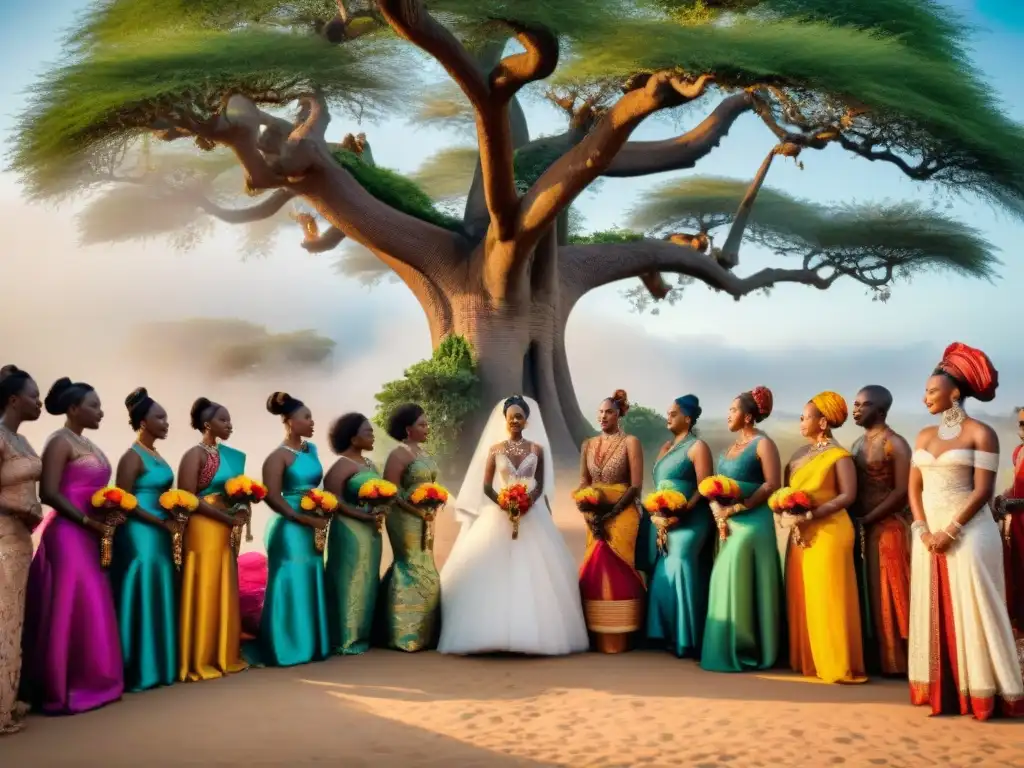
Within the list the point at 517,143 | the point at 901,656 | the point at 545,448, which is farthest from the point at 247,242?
the point at 901,656

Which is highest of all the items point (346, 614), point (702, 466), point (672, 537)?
point (702, 466)

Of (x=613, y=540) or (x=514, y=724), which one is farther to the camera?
(x=613, y=540)

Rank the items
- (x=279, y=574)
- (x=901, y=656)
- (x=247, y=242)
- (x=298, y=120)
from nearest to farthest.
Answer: (x=901, y=656) < (x=279, y=574) < (x=298, y=120) < (x=247, y=242)

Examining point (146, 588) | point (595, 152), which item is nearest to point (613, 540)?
point (146, 588)

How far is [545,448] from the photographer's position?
8.50m

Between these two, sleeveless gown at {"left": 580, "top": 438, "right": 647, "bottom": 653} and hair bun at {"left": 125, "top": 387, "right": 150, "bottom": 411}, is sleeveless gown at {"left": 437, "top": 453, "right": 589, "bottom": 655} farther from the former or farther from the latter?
hair bun at {"left": 125, "top": 387, "right": 150, "bottom": 411}

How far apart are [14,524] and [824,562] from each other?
5.03m

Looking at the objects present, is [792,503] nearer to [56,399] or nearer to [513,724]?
[513,724]

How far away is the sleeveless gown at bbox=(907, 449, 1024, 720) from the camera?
6.23 m

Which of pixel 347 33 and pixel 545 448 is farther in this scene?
pixel 347 33

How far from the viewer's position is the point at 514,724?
625 cm

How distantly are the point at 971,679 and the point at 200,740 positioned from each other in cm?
434

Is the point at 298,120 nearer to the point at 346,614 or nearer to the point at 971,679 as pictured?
the point at 346,614

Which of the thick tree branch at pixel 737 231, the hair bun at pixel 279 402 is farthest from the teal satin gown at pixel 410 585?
the thick tree branch at pixel 737 231
